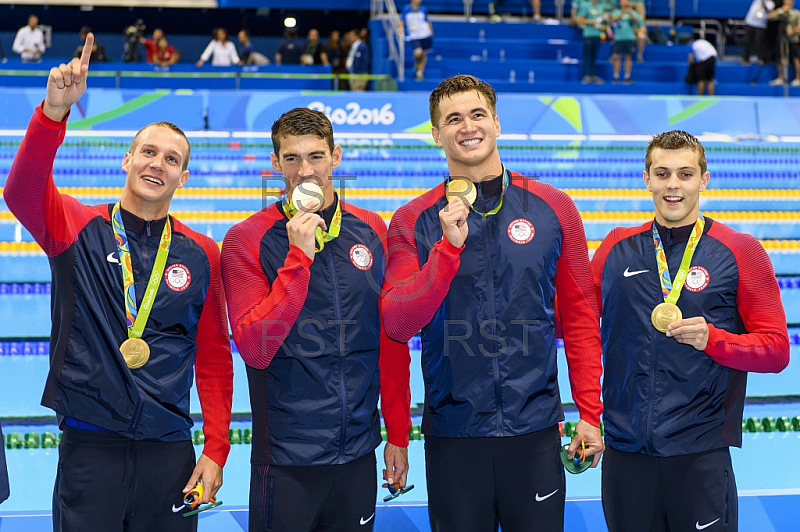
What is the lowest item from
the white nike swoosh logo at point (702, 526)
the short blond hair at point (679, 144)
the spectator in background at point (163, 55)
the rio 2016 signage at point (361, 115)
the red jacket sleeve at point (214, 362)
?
the white nike swoosh logo at point (702, 526)

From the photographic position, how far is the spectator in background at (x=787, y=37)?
13.7 m

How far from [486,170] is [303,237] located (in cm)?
58

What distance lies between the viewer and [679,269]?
252 centimetres

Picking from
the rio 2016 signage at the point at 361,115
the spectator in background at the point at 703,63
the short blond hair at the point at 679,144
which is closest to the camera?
the short blond hair at the point at 679,144

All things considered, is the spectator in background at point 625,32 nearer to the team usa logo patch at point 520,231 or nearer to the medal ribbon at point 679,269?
the medal ribbon at point 679,269

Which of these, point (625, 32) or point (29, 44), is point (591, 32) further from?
point (29, 44)

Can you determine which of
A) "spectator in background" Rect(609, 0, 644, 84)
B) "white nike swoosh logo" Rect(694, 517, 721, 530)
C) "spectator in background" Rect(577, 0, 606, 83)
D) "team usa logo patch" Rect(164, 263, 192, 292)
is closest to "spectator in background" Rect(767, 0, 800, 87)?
"spectator in background" Rect(609, 0, 644, 84)

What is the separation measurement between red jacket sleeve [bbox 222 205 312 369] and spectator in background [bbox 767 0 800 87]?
13.4 m

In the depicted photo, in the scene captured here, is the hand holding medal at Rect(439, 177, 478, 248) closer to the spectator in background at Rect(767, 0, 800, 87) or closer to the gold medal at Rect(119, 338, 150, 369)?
the gold medal at Rect(119, 338, 150, 369)

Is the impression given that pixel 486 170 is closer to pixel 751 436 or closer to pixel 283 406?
pixel 283 406

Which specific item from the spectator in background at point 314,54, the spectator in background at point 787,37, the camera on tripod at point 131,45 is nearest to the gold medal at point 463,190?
the spectator in background at point 787,37

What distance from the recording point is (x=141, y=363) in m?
2.31

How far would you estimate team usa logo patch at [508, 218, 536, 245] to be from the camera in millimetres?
2402

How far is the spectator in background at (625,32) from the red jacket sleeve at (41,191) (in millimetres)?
12659
